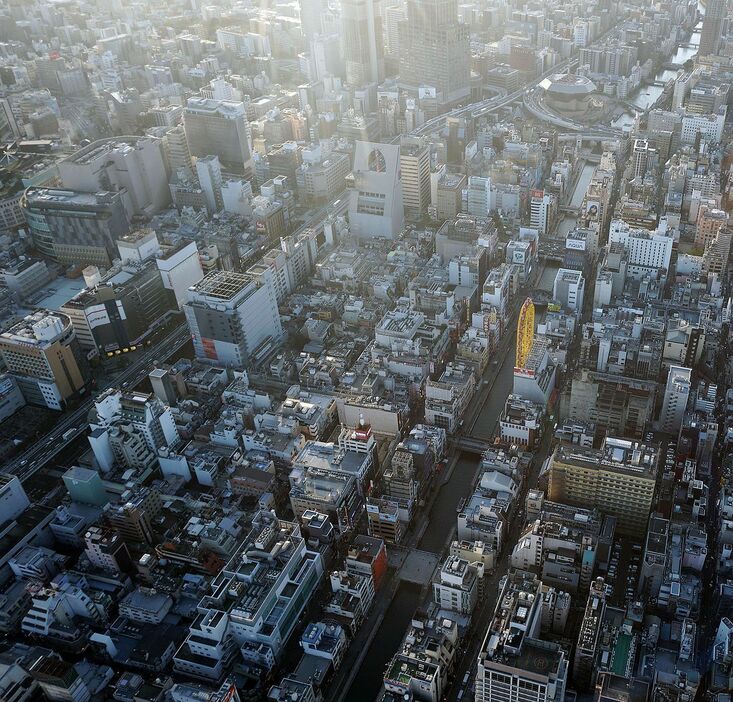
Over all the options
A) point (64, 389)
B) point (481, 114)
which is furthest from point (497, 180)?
point (64, 389)

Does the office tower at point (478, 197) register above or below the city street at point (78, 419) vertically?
above

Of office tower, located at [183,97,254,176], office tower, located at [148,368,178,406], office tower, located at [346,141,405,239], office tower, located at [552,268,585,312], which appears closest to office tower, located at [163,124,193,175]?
office tower, located at [183,97,254,176]

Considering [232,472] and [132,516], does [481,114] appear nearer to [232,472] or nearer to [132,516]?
[232,472]

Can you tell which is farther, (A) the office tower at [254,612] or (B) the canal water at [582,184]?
(B) the canal water at [582,184]

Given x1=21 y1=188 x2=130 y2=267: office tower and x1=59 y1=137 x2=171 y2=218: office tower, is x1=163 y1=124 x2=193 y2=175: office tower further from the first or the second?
x1=21 y1=188 x2=130 y2=267: office tower

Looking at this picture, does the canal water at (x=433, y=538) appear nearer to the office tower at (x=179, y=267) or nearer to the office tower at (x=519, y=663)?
the office tower at (x=519, y=663)

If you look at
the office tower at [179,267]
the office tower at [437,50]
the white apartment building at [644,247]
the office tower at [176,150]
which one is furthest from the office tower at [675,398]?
the office tower at [437,50]

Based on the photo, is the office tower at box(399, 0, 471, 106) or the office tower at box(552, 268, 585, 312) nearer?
the office tower at box(552, 268, 585, 312)
